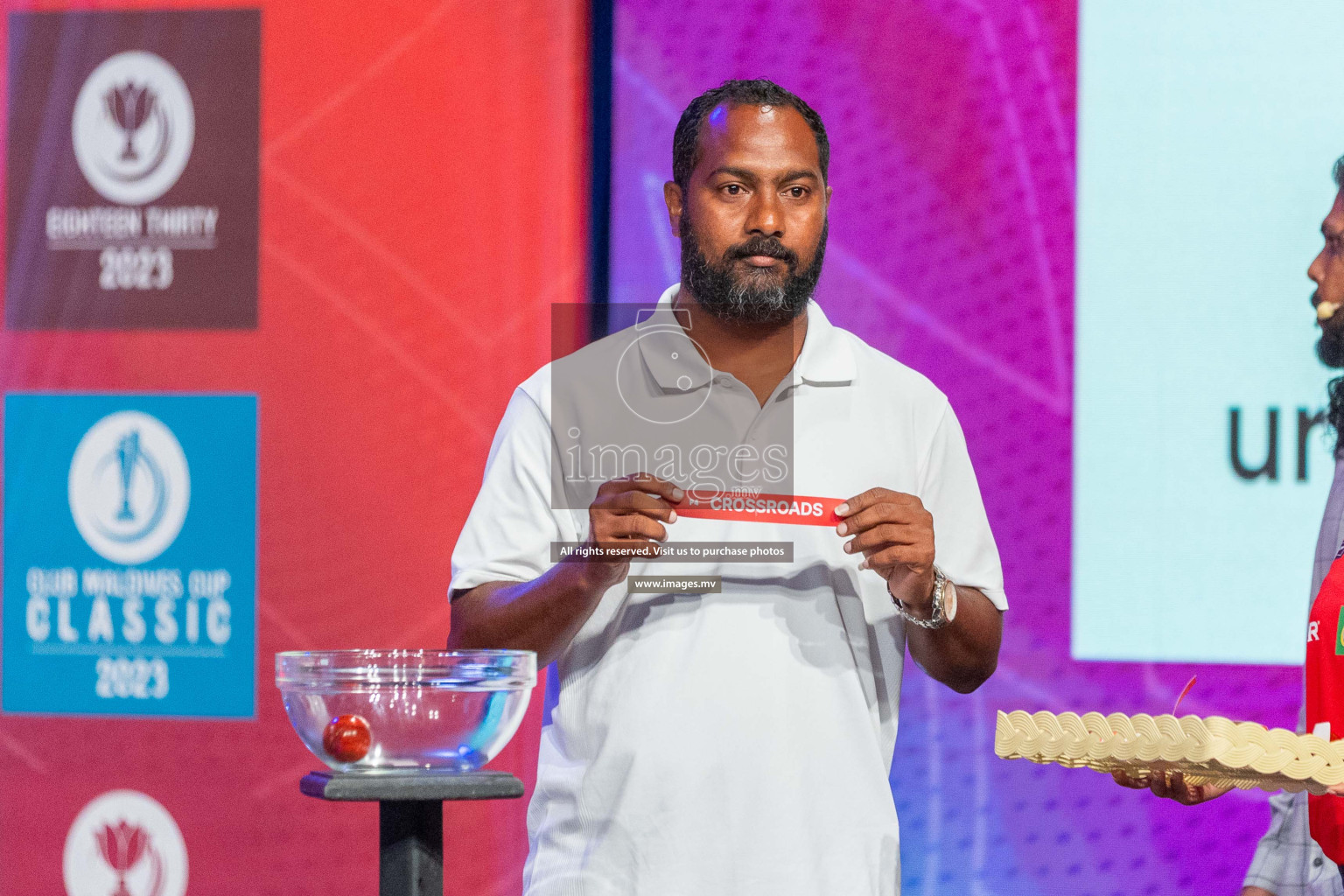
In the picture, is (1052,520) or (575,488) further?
(1052,520)

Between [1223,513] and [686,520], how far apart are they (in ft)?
4.56

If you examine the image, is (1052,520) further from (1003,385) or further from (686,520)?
(686,520)

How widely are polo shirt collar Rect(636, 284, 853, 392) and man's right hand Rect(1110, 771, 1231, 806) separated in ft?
2.07

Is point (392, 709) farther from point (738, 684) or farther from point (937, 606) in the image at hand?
point (937, 606)

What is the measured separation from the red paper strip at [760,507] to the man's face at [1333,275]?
941 mm

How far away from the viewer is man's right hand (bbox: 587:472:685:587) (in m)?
1.47

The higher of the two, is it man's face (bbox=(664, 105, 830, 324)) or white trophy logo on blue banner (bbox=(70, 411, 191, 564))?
man's face (bbox=(664, 105, 830, 324))

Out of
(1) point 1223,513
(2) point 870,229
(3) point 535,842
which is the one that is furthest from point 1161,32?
(3) point 535,842

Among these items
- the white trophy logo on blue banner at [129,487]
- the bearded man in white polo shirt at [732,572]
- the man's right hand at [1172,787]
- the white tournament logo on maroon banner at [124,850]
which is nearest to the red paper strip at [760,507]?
the bearded man in white polo shirt at [732,572]

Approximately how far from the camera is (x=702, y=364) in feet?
5.82

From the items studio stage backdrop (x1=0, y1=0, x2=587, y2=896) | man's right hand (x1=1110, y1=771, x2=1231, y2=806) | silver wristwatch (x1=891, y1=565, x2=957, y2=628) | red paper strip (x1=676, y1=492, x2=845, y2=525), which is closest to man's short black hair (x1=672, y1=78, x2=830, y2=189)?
red paper strip (x1=676, y1=492, x2=845, y2=525)

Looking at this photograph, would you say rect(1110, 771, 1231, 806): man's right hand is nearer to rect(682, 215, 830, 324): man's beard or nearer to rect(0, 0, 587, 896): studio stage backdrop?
rect(682, 215, 830, 324): man's beard

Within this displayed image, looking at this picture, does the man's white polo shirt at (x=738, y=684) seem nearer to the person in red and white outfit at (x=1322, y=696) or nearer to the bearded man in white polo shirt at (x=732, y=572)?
the bearded man in white polo shirt at (x=732, y=572)

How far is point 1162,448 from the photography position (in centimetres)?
260
